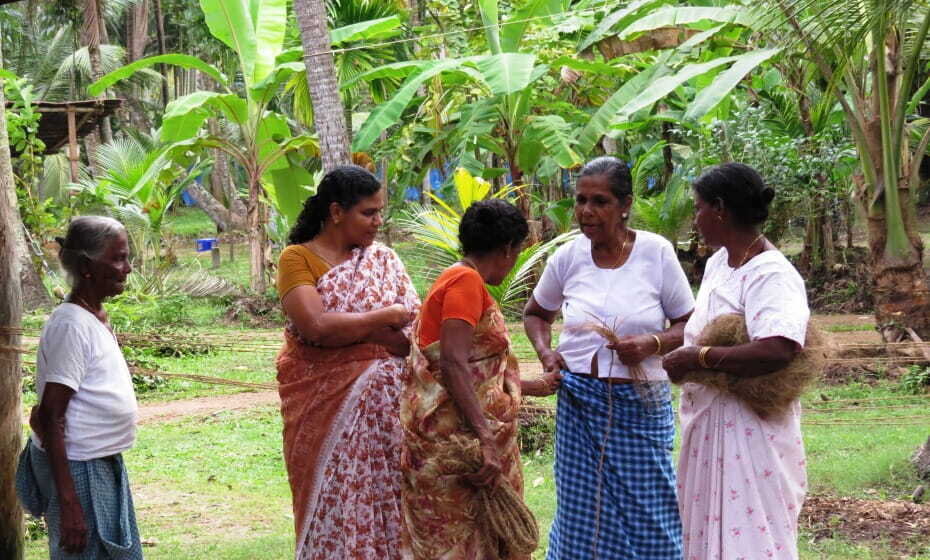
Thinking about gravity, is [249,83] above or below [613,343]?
above

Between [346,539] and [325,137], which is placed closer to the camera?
[346,539]

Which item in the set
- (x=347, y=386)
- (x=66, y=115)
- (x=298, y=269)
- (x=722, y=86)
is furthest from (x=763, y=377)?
(x=66, y=115)

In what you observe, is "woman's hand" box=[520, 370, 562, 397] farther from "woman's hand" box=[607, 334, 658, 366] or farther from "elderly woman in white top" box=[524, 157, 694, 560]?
"woman's hand" box=[607, 334, 658, 366]

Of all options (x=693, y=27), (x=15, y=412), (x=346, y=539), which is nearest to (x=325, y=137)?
(x=693, y=27)

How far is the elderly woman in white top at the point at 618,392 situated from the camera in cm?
349

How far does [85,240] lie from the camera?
323 centimetres

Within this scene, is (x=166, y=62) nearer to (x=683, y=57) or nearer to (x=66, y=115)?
(x=66, y=115)

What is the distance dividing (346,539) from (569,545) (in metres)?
0.74

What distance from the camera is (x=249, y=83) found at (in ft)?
37.4

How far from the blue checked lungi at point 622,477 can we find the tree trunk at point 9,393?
2086mm

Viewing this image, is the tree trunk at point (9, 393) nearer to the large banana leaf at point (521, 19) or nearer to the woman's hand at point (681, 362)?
the woman's hand at point (681, 362)

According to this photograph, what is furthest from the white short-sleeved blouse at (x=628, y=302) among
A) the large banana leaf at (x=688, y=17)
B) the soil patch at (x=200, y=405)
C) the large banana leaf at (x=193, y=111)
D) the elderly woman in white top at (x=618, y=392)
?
the large banana leaf at (x=193, y=111)

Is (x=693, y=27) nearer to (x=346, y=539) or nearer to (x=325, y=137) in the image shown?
(x=325, y=137)

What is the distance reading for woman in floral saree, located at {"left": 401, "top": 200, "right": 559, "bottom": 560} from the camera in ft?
10.7
